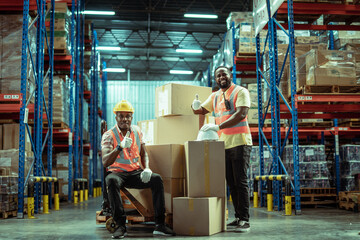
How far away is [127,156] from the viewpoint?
520 centimetres

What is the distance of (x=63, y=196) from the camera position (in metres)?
12.5

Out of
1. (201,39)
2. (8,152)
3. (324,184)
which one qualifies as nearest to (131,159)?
(8,152)

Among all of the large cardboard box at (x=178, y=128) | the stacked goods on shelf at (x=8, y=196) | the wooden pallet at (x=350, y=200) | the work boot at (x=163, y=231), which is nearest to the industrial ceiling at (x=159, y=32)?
Answer: the wooden pallet at (x=350, y=200)

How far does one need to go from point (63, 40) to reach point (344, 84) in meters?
6.64

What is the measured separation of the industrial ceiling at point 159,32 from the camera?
19125 mm

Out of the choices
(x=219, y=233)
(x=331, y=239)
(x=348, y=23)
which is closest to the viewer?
(x=331, y=239)

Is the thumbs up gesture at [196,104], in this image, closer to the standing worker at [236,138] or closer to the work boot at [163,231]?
the standing worker at [236,138]

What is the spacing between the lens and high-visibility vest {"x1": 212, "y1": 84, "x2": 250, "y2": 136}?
5.40 meters

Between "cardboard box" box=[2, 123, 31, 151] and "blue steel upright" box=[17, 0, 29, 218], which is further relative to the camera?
"cardboard box" box=[2, 123, 31, 151]

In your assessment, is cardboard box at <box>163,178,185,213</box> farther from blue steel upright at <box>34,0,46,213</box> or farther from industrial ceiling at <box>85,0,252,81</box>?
industrial ceiling at <box>85,0,252,81</box>

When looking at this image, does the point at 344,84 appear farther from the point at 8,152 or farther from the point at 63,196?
the point at 63,196

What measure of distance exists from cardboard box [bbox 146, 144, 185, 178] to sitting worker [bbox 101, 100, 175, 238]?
186 mm

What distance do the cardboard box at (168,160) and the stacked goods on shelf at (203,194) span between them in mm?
186

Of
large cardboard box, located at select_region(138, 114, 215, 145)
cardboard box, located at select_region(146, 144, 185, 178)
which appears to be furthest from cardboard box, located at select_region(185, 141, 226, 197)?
large cardboard box, located at select_region(138, 114, 215, 145)
